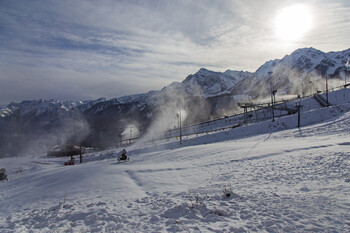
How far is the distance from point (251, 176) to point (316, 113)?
35.2m

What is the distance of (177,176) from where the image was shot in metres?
12.2

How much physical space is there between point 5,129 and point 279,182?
19501cm

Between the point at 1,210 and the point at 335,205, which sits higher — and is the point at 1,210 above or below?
below

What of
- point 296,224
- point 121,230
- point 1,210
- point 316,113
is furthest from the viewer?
point 316,113

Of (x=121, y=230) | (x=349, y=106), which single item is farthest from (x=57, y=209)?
(x=349, y=106)

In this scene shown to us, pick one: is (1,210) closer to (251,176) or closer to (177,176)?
(177,176)

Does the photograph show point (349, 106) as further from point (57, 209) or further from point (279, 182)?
point (57, 209)

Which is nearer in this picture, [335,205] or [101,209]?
[335,205]

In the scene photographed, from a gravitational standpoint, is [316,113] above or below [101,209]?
above

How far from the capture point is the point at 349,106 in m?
39.4

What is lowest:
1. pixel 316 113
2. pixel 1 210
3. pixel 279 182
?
pixel 1 210

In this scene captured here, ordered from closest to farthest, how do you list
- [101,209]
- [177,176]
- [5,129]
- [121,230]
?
[121,230], [101,209], [177,176], [5,129]

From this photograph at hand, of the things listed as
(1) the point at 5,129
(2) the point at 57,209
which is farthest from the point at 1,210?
(1) the point at 5,129

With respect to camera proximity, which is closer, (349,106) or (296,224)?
(296,224)
